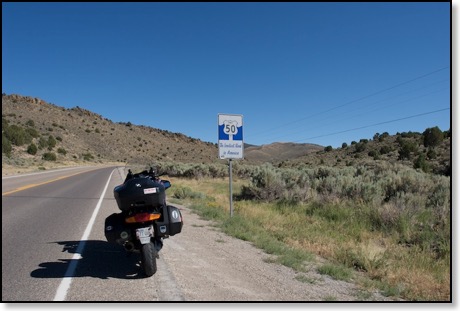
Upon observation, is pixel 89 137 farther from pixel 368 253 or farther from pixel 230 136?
pixel 368 253

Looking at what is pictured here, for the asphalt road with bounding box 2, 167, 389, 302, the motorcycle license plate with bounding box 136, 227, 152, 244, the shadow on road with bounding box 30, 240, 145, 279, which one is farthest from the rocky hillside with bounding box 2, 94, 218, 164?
the motorcycle license plate with bounding box 136, 227, 152, 244

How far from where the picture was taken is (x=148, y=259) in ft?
18.1

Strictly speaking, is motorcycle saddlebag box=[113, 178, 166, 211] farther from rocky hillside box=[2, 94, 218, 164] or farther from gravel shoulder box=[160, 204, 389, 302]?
rocky hillside box=[2, 94, 218, 164]

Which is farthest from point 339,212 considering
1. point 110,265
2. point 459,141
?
point 110,265

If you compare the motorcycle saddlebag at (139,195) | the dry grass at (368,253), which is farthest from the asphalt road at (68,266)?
the dry grass at (368,253)

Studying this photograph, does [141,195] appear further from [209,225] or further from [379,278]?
[209,225]

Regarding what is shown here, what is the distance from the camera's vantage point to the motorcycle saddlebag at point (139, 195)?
557 cm

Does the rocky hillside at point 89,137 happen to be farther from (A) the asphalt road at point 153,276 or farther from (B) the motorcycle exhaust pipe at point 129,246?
(B) the motorcycle exhaust pipe at point 129,246

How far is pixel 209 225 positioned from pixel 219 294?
219 inches

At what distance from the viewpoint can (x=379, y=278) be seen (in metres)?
6.41

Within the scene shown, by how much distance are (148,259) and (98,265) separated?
126cm

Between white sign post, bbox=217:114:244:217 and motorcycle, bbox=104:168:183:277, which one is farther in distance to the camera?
white sign post, bbox=217:114:244:217

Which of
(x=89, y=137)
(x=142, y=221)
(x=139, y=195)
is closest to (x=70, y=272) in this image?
(x=142, y=221)

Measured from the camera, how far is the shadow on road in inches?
227
